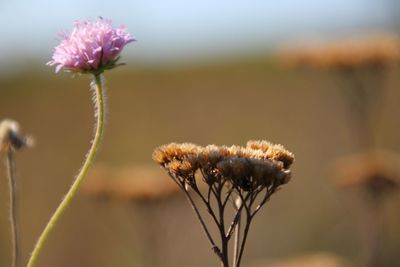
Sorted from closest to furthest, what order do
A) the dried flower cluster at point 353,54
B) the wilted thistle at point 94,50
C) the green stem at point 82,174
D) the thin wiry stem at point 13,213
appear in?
the green stem at point 82,174
the thin wiry stem at point 13,213
the wilted thistle at point 94,50
the dried flower cluster at point 353,54

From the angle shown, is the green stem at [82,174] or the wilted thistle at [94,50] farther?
the wilted thistle at [94,50]

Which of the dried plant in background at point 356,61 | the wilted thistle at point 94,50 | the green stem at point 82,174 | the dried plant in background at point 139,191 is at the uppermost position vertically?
the dried plant in background at point 356,61

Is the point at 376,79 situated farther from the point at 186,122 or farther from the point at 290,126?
the point at 186,122

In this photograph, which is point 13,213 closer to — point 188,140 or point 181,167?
point 181,167

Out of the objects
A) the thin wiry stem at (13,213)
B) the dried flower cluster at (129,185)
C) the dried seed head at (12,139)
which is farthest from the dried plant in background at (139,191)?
the thin wiry stem at (13,213)

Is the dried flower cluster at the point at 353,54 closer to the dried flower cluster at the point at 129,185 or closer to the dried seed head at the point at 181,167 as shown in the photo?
the dried flower cluster at the point at 129,185

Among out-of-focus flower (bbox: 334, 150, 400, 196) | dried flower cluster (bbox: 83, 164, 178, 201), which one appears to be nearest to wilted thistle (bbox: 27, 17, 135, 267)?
dried flower cluster (bbox: 83, 164, 178, 201)

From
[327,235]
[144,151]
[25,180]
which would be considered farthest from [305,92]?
[327,235]

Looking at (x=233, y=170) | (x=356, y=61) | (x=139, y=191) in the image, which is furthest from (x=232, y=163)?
(x=356, y=61)
